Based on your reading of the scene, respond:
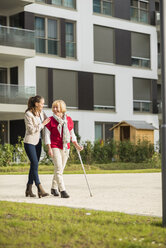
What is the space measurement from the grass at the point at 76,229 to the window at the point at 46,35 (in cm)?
2387

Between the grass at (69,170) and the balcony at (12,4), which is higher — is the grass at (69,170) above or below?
below

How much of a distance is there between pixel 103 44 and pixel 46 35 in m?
4.60

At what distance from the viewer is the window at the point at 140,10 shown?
121 feet

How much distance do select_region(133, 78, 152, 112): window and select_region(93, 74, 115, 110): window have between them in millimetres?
2026

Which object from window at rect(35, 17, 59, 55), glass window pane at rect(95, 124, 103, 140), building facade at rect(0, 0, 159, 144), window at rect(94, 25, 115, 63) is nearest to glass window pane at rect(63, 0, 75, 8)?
building facade at rect(0, 0, 159, 144)

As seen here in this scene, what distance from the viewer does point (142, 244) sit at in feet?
19.4

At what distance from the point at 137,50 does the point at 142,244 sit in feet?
105

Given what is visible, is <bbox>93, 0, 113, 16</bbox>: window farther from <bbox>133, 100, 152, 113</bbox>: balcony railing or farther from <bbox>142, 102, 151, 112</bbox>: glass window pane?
<bbox>142, 102, 151, 112</bbox>: glass window pane

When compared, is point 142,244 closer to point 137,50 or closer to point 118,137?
point 118,137

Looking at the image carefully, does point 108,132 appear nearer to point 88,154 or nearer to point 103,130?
point 103,130

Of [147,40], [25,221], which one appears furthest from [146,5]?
[25,221]

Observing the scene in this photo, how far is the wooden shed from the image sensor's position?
30.7 meters

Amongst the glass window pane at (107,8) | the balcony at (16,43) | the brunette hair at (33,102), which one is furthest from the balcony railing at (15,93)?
the brunette hair at (33,102)

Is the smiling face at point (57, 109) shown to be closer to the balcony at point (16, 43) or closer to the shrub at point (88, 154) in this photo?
the shrub at point (88, 154)
